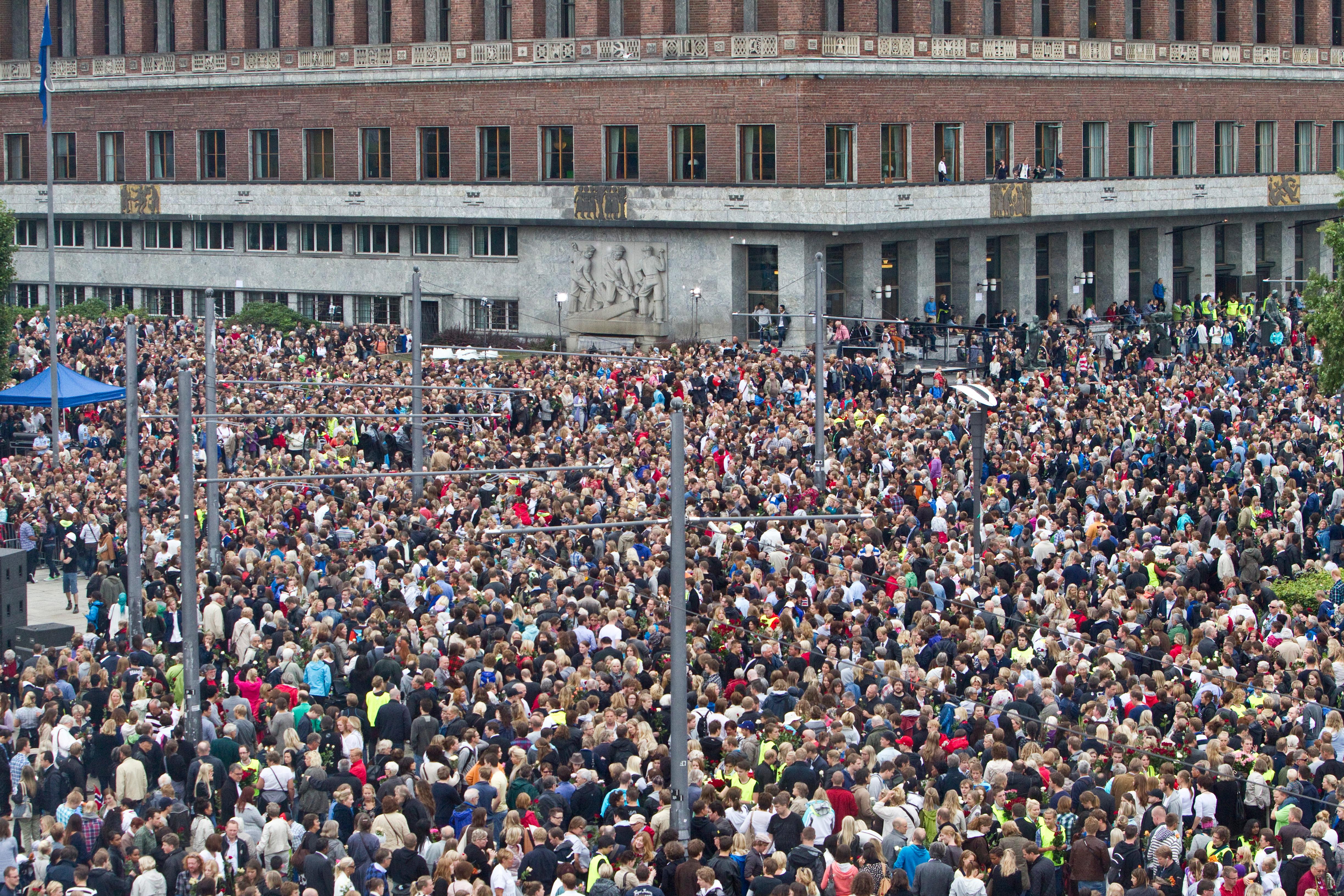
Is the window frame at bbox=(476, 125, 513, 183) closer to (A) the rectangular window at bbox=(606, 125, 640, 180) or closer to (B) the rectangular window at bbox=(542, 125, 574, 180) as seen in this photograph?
(B) the rectangular window at bbox=(542, 125, 574, 180)

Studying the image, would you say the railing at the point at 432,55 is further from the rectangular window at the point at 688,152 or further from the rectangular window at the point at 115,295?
the rectangular window at the point at 115,295

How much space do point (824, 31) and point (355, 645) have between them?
133 ft

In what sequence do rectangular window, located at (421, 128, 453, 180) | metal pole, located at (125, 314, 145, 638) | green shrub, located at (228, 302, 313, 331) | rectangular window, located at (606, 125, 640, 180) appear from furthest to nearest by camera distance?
1. rectangular window, located at (421, 128, 453, 180)
2. green shrub, located at (228, 302, 313, 331)
3. rectangular window, located at (606, 125, 640, 180)
4. metal pole, located at (125, 314, 145, 638)

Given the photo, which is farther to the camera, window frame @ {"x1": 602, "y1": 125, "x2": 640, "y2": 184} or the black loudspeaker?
window frame @ {"x1": 602, "y1": 125, "x2": 640, "y2": 184}

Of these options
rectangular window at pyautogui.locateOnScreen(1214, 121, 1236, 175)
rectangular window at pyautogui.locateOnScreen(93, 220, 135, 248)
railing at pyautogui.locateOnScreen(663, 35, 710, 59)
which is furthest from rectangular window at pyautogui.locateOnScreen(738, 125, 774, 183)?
rectangular window at pyautogui.locateOnScreen(93, 220, 135, 248)

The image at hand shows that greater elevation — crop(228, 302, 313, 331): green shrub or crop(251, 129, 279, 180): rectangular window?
crop(251, 129, 279, 180): rectangular window

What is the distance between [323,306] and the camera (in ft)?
239

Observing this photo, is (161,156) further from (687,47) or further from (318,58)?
(687,47)

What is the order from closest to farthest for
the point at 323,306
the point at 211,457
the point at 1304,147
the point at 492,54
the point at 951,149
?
the point at 211,457
the point at 951,149
the point at 492,54
the point at 323,306
the point at 1304,147

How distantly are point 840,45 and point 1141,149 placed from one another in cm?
1461

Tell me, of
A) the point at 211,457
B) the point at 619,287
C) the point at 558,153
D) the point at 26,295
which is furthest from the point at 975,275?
the point at 26,295

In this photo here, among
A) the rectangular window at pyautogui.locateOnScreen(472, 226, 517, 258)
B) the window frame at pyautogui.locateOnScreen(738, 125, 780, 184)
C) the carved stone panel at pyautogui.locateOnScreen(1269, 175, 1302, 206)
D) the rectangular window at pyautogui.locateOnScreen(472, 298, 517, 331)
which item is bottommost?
the rectangular window at pyautogui.locateOnScreen(472, 298, 517, 331)

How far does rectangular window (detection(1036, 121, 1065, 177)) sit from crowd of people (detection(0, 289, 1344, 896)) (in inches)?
934

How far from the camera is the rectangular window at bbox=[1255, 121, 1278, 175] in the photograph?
74625 millimetres
